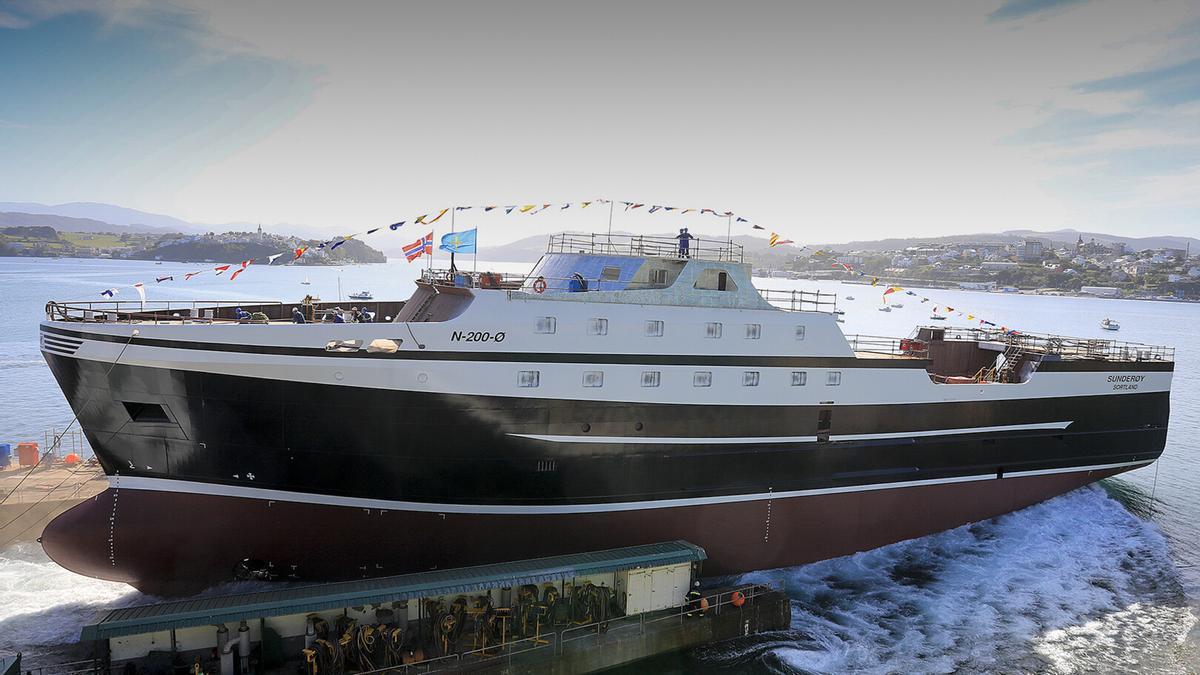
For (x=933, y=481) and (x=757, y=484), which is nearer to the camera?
(x=757, y=484)

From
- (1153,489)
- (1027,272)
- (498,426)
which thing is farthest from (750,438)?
(1027,272)

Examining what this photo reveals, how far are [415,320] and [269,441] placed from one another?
4.00m

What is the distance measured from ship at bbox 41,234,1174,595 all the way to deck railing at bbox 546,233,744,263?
0.06m

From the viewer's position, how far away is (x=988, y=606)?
17.3 m

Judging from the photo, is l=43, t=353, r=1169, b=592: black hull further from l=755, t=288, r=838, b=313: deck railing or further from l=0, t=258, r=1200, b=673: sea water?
l=755, t=288, r=838, b=313: deck railing

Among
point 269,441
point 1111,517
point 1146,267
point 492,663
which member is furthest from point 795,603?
point 1146,267

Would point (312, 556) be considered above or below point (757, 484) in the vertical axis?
below

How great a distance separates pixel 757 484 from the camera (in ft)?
54.2

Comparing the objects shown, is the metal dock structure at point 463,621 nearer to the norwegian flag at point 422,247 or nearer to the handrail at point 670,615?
the handrail at point 670,615

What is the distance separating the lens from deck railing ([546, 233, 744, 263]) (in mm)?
16906

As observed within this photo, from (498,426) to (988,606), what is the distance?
13179 millimetres

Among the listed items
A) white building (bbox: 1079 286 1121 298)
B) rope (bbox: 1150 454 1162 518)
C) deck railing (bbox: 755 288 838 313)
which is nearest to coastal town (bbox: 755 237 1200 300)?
white building (bbox: 1079 286 1121 298)

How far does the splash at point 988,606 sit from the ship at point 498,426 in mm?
1494

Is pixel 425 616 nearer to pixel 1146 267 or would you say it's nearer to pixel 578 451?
pixel 578 451
